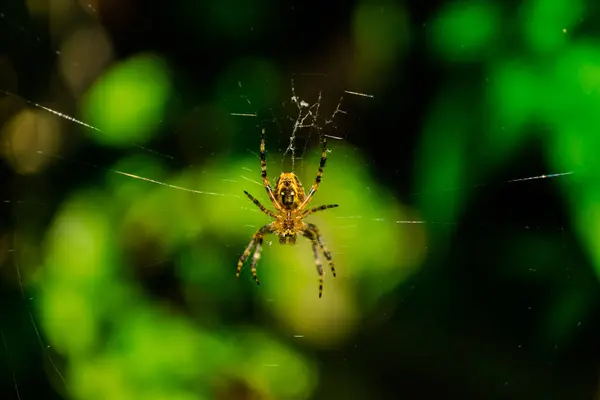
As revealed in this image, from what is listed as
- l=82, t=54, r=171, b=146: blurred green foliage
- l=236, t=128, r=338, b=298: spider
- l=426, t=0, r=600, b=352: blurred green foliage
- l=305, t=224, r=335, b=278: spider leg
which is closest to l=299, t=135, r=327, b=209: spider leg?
l=236, t=128, r=338, b=298: spider

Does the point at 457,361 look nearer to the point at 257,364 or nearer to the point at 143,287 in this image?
the point at 257,364

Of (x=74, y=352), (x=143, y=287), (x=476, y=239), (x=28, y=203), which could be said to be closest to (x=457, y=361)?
(x=476, y=239)

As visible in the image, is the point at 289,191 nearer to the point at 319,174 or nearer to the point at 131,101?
the point at 319,174

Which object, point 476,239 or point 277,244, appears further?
point 277,244

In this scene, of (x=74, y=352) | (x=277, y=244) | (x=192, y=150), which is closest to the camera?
(x=74, y=352)

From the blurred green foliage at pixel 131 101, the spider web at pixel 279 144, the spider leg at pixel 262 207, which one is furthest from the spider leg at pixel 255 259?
the blurred green foliage at pixel 131 101

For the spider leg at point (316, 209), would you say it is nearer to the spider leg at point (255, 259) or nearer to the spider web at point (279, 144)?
the spider web at point (279, 144)

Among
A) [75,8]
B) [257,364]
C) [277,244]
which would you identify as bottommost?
[257,364]

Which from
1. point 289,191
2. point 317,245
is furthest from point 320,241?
point 289,191
